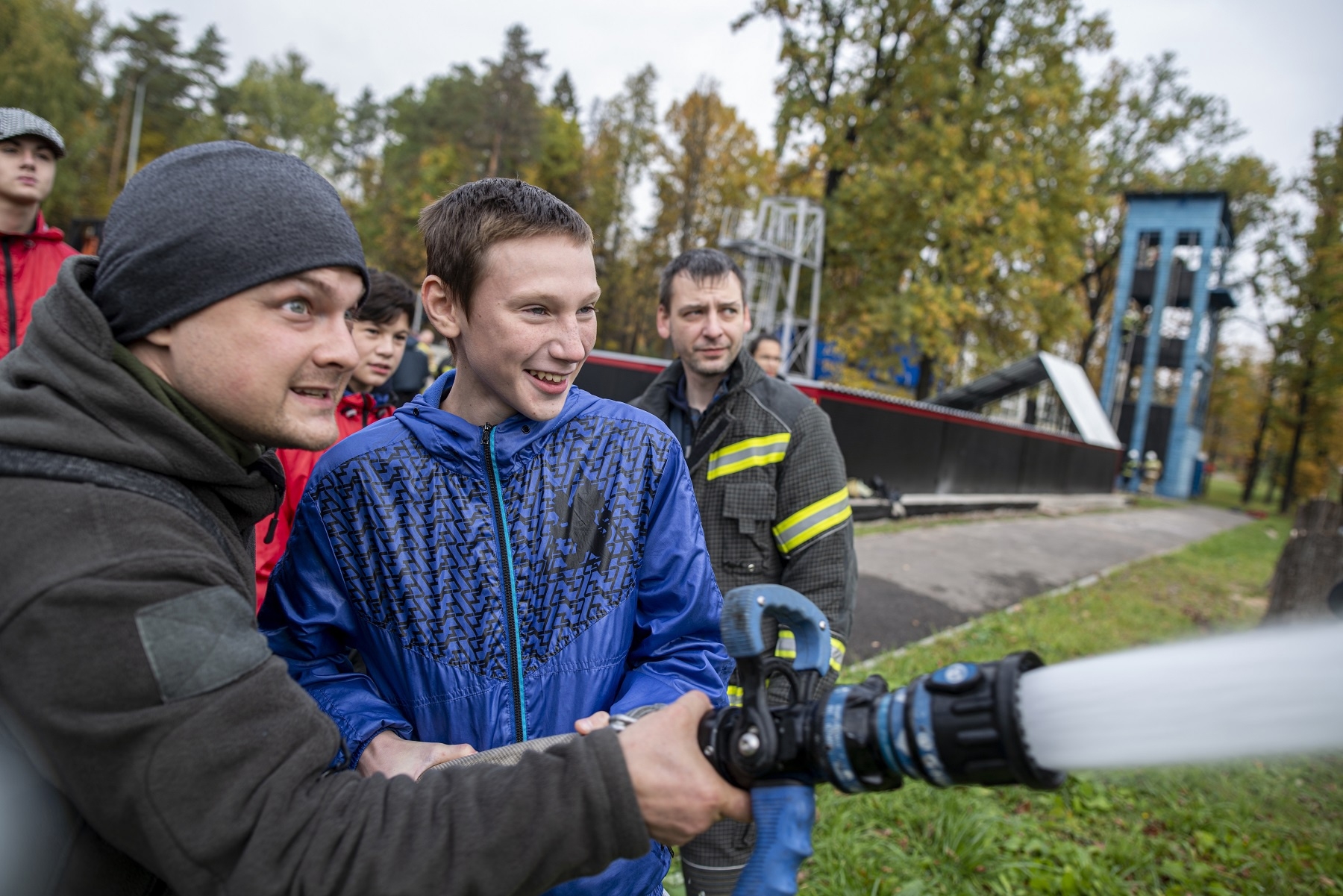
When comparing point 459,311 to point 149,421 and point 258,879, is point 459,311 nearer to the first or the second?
point 149,421

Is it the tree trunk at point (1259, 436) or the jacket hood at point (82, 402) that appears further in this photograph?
the tree trunk at point (1259, 436)

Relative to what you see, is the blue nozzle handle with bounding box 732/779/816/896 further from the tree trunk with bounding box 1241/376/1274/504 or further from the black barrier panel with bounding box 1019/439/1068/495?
the tree trunk with bounding box 1241/376/1274/504

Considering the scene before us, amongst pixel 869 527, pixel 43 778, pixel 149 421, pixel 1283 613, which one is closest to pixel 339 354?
pixel 149 421

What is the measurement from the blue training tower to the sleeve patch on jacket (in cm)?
3749

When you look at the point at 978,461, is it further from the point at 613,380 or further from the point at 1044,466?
the point at 613,380

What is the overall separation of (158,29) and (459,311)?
58647mm

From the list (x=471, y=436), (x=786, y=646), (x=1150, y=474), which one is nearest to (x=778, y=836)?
(x=786, y=646)

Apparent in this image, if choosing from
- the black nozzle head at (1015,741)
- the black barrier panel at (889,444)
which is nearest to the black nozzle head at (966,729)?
the black nozzle head at (1015,741)

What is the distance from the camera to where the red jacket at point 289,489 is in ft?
8.79

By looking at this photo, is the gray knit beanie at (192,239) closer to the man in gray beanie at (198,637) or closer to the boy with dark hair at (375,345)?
the man in gray beanie at (198,637)

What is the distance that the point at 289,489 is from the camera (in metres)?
2.85

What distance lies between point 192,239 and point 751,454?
6.73 ft

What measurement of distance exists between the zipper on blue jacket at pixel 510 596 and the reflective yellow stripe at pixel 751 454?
4.47 feet

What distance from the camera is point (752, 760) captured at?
113 centimetres
